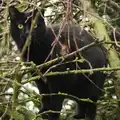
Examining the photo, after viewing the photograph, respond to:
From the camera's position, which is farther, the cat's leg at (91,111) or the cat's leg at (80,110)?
the cat's leg at (80,110)

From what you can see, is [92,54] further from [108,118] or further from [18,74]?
[18,74]

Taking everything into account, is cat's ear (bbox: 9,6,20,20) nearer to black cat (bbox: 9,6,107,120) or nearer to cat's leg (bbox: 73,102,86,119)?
black cat (bbox: 9,6,107,120)

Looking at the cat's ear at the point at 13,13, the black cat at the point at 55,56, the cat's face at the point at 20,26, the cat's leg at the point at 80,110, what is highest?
the cat's ear at the point at 13,13

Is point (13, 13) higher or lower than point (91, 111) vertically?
higher

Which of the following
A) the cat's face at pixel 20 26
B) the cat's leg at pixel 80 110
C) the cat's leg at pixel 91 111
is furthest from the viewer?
the cat's leg at pixel 80 110

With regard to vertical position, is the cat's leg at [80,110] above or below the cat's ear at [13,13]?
below

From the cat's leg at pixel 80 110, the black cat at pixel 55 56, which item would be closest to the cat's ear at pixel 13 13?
the black cat at pixel 55 56

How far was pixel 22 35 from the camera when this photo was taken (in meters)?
3.92

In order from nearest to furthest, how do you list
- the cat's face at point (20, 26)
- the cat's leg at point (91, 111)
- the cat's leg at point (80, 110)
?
the cat's face at point (20, 26)
the cat's leg at point (91, 111)
the cat's leg at point (80, 110)

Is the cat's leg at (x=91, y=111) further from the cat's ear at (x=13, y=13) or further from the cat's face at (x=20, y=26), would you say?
the cat's ear at (x=13, y=13)

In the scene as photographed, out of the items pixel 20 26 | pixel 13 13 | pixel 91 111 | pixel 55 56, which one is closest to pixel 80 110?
pixel 91 111

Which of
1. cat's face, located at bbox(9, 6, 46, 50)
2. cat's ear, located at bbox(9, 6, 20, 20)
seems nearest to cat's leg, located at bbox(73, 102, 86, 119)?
cat's face, located at bbox(9, 6, 46, 50)

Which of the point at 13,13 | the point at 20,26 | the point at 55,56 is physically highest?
the point at 13,13

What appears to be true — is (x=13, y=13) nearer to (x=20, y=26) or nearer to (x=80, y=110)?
(x=20, y=26)
